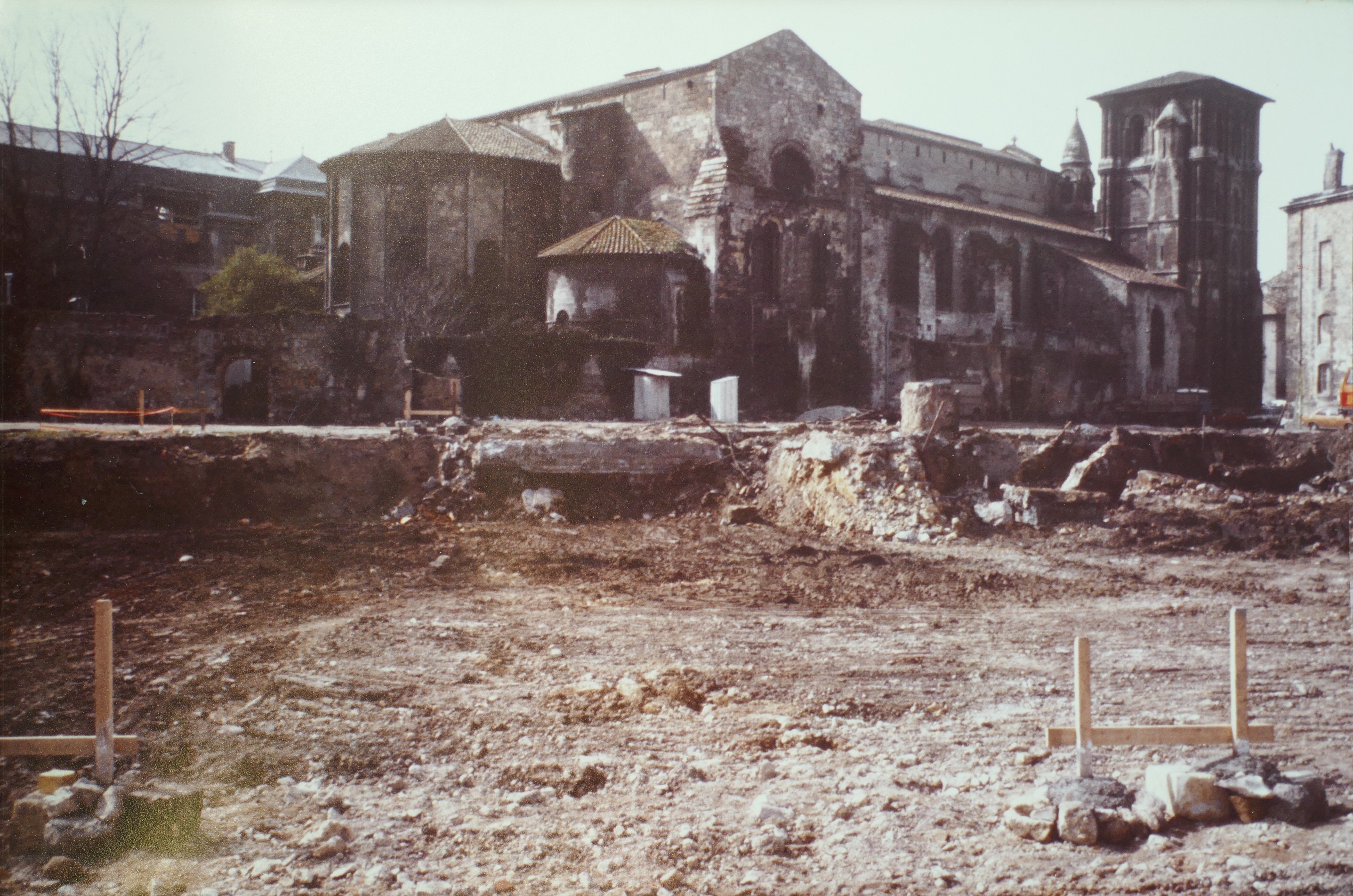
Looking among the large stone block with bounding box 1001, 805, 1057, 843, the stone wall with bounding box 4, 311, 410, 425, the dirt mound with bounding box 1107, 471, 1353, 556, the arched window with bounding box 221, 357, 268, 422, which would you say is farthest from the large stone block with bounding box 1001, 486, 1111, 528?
the arched window with bounding box 221, 357, 268, 422

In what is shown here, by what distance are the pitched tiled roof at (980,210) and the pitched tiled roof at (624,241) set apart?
8694mm

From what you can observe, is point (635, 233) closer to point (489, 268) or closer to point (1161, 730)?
point (489, 268)

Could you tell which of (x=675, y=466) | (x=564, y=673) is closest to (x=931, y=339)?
(x=675, y=466)

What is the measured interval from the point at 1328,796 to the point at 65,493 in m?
13.9

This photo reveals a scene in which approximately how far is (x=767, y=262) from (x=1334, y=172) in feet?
63.5

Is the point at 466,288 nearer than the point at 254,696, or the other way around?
the point at 254,696

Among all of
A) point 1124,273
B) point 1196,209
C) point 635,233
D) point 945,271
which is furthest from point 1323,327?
point 1196,209

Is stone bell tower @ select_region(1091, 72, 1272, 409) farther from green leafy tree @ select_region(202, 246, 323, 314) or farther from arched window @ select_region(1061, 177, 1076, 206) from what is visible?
green leafy tree @ select_region(202, 246, 323, 314)

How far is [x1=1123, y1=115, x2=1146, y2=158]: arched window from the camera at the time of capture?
4322cm

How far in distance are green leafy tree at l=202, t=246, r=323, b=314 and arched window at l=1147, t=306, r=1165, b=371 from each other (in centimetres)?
3104

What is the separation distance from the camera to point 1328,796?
4773mm

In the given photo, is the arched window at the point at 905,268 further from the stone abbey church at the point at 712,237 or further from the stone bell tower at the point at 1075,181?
the stone bell tower at the point at 1075,181

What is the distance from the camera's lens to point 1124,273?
40.6 m

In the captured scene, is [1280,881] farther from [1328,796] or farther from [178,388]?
[178,388]
